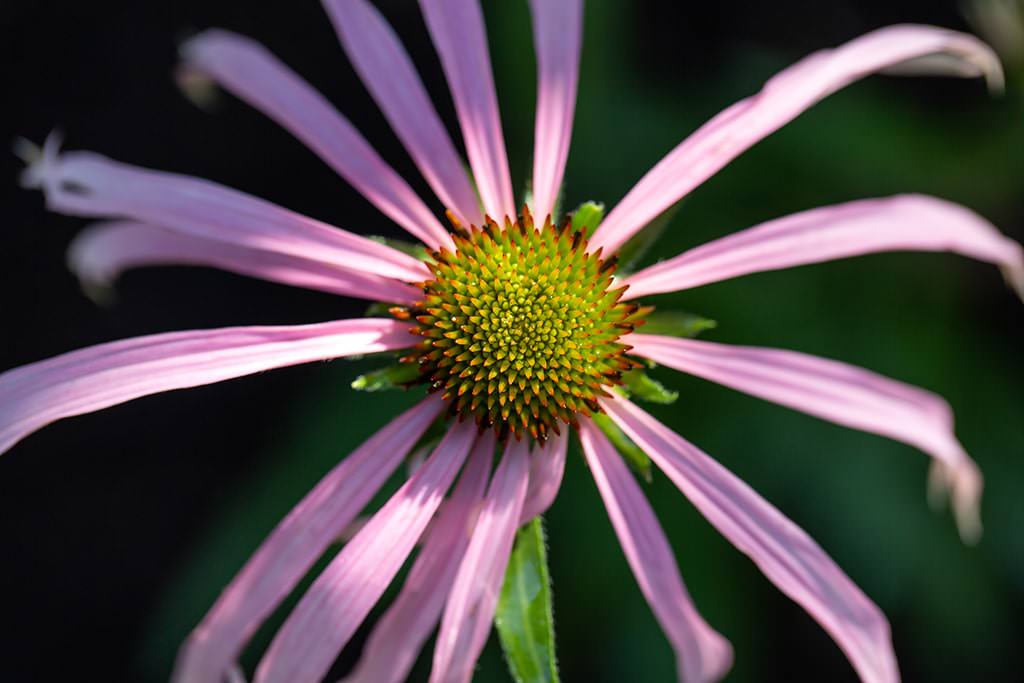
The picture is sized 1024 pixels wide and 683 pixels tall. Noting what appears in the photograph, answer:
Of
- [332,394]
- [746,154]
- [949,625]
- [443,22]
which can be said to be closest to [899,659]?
[949,625]

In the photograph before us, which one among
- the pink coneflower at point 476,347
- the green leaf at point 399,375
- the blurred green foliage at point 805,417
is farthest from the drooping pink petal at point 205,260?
the blurred green foliage at point 805,417

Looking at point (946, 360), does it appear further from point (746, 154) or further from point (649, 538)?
point (649, 538)

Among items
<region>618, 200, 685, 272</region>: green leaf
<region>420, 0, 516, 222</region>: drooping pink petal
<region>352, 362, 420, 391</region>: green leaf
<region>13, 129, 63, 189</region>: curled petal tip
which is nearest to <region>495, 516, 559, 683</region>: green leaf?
<region>352, 362, 420, 391</region>: green leaf

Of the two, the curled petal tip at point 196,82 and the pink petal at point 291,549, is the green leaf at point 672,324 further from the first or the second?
the curled petal tip at point 196,82

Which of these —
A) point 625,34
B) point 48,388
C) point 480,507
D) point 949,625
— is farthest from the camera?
point 625,34

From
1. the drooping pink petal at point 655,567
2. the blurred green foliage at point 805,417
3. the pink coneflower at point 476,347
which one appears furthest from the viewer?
the blurred green foliage at point 805,417

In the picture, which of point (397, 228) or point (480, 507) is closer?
point (480, 507)
